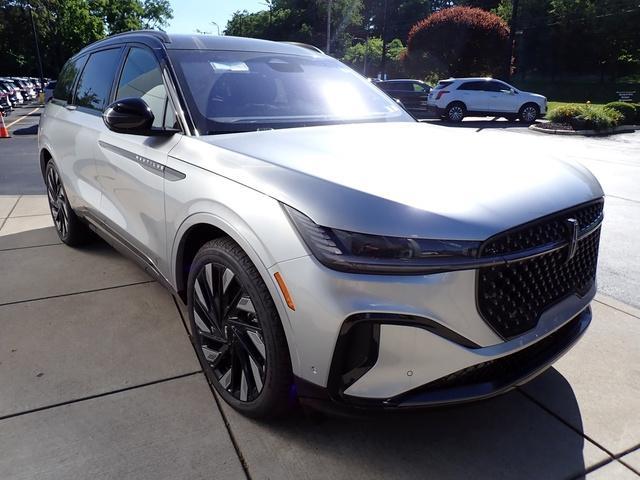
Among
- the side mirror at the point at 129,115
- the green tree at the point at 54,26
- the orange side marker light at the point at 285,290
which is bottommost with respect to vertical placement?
the orange side marker light at the point at 285,290

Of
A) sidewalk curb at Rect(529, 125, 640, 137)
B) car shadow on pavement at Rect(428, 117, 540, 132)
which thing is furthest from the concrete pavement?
car shadow on pavement at Rect(428, 117, 540, 132)

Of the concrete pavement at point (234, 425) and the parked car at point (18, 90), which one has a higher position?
the parked car at point (18, 90)

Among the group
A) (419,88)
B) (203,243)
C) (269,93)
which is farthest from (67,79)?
(419,88)

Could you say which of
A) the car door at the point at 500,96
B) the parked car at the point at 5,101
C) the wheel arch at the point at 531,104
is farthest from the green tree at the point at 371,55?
the parked car at the point at 5,101

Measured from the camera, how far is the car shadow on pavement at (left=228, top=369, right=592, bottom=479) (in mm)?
2119

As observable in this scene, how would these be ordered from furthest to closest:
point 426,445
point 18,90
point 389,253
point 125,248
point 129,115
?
point 18,90, point 125,248, point 129,115, point 426,445, point 389,253

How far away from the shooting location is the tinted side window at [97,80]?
12.1 ft

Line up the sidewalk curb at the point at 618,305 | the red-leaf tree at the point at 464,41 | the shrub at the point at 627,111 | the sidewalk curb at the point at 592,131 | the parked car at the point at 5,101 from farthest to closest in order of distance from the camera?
the red-leaf tree at the point at 464,41, the parked car at the point at 5,101, the shrub at the point at 627,111, the sidewalk curb at the point at 592,131, the sidewalk curb at the point at 618,305

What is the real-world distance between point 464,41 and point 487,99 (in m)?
13.7

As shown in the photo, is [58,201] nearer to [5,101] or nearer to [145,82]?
[145,82]

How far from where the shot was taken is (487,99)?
20.2 metres

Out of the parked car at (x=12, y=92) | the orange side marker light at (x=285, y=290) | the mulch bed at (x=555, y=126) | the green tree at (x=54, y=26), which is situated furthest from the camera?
the green tree at (x=54, y=26)

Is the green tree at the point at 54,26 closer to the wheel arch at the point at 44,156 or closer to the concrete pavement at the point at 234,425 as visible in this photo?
the wheel arch at the point at 44,156

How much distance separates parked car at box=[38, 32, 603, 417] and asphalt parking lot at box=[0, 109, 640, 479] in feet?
0.73
